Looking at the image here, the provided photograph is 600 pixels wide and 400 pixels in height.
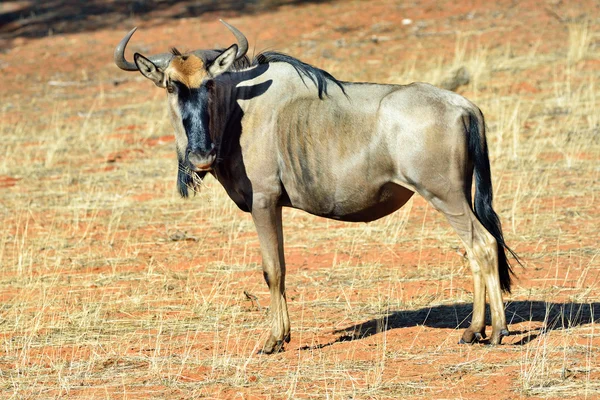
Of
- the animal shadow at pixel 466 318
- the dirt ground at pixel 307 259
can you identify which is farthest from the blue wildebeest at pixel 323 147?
the dirt ground at pixel 307 259

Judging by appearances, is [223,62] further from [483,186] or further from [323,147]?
[483,186]

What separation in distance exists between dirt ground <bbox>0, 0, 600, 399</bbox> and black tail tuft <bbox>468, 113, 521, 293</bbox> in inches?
23.9

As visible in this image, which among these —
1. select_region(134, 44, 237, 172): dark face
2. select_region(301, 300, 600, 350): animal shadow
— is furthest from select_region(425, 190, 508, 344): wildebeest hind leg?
select_region(134, 44, 237, 172): dark face

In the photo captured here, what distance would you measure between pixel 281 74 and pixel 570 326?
2813mm

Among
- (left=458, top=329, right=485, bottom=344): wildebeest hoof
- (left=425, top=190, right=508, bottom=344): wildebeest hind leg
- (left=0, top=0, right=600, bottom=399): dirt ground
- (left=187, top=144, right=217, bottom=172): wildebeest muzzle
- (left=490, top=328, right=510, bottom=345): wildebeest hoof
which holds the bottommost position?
(left=0, top=0, right=600, bottom=399): dirt ground

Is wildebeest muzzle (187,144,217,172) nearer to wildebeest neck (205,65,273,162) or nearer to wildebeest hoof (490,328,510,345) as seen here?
wildebeest neck (205,65,273,162)

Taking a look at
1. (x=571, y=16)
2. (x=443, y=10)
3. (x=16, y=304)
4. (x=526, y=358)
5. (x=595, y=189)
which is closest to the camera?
(x=526, y=358)

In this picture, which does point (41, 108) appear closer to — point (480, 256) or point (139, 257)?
point (139, 257)

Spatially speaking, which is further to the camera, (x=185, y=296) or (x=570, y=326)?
(x=185, y=296)

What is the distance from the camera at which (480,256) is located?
678cm

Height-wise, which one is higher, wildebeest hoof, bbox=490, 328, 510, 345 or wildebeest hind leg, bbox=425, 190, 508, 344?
wildebeest hind leg, bbox=425, 190, 508, 344

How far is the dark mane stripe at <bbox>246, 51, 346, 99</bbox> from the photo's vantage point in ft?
23.7

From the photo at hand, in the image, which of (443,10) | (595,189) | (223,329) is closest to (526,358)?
(223,329)

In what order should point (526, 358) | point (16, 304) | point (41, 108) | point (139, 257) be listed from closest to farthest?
point (526, 358), point (16, 304), point (139, 257), point (41, 108)
